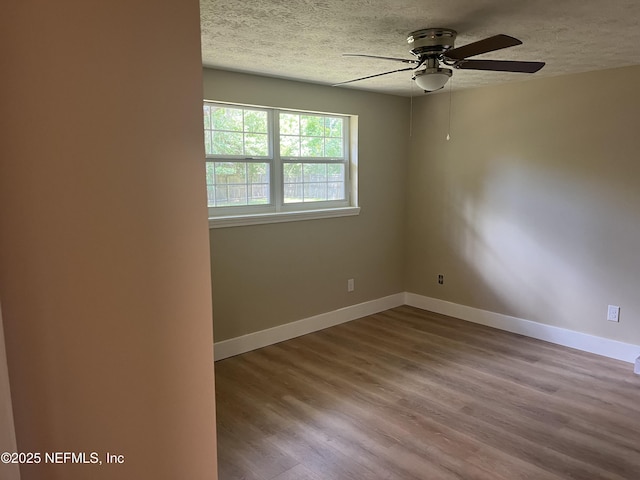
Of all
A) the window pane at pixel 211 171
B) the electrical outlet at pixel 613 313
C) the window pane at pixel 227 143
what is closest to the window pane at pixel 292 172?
the window pane at pixel 227 143

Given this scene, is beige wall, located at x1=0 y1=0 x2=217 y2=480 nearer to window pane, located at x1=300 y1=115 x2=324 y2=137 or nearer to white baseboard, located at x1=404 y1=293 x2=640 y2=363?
window pane, located at x1=300 y1=115 x2=324 y2=137

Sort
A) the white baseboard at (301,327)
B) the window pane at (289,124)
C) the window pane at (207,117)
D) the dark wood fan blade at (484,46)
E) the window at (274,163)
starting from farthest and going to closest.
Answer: the window pane at (289,124) < the white baseboard at (301,327) < the window at (274,163) < the window pane at (207,117) < the dark wood fan blade at (484,46)

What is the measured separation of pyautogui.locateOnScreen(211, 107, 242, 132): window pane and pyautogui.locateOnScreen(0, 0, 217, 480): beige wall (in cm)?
218

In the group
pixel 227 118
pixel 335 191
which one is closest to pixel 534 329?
pixel 335 191

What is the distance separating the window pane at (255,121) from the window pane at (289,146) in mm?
196

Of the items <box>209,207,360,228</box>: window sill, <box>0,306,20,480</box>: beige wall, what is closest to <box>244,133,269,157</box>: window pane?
<box>209,207,360,228</box>: window sill

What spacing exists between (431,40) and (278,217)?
76.1 inches

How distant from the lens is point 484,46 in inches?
83.8

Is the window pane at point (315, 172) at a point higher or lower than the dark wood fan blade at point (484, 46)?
lower

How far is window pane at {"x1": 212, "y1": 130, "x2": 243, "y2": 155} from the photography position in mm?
3527

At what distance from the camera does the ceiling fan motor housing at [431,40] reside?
243 cm

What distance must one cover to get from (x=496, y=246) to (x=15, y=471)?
4.02 meters

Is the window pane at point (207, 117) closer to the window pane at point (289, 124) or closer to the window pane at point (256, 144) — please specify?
the window pane at point (256, 144)

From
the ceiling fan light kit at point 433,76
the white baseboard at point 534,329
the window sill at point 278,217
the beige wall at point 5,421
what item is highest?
the ceiling fan light kit at point 433,76
